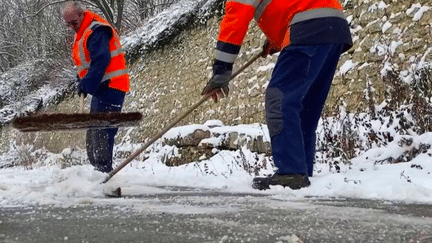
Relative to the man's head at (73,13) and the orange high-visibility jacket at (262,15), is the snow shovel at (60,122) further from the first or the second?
the man's head at (73,13)

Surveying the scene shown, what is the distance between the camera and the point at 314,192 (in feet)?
8.96

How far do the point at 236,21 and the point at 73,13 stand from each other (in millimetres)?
2152

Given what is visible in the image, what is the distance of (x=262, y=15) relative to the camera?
306 centimetres

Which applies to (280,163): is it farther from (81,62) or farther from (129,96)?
(129,96)

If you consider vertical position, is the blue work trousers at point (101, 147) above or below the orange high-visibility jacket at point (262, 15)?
below

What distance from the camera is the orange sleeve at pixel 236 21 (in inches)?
114

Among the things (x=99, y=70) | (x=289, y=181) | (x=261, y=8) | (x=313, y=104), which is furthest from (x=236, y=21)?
(x=99, y=70)

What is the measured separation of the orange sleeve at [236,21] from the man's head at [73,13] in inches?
79.9

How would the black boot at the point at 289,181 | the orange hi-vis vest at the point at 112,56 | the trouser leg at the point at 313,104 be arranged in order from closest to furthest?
the black boot at the point at 289,181, the trouser leg at the point at 313,104, the orange hi-vis vest at the point at 112,56

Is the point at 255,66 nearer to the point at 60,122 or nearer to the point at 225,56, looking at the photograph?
the point at 225,56

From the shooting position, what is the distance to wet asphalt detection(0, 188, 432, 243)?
140 cm

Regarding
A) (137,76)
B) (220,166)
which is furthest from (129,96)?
(220,166)

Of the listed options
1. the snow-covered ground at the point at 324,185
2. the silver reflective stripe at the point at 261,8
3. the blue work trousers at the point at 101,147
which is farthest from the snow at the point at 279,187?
the silver reflective stripe at the point at 261,8

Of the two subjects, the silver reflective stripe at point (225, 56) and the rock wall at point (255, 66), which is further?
the rock wall at point (255, 66)
